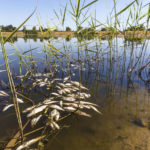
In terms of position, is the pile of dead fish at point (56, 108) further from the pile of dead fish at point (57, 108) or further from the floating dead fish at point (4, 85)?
the floating dead fish at point (4, 85)

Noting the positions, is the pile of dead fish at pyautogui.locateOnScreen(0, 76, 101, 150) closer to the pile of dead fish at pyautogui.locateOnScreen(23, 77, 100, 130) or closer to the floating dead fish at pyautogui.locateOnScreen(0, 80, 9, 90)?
the pile of dead fish at pyautogui.locateOnScreen(23, 77, 100, 130)

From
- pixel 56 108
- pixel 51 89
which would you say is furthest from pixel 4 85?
pixel 56 108

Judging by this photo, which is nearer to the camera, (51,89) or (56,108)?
(56,108)

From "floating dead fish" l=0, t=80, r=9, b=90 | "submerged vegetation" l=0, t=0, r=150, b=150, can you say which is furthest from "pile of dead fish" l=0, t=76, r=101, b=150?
"floating dead fish" l=0, t=80, r=9, b=90

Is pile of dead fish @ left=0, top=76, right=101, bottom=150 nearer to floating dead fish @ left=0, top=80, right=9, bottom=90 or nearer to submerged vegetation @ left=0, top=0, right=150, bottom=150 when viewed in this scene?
submerged vegetation @ left=0, top=0, right=150, bottom=150

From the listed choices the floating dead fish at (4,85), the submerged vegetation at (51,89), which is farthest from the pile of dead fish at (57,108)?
the floating dead fish at (4,85)

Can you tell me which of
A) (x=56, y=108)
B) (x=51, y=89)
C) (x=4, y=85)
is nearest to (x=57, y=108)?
(x=56, y=108)

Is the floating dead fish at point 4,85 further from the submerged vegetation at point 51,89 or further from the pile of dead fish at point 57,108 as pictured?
the pile of dead fish at point 57,108

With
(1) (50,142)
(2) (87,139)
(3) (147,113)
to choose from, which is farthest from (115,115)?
(1) (50,142)

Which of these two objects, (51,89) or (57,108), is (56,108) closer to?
(57,108)

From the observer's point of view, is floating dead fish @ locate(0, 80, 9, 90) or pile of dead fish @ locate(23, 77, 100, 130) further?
floating dead fish @ locate(0, 80, 9, 90)

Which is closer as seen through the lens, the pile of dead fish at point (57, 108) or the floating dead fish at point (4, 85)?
the pile of dead fish at point (57, 108)

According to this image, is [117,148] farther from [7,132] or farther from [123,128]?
[7,132]

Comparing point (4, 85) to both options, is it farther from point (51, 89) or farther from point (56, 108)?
point (56, 108)
